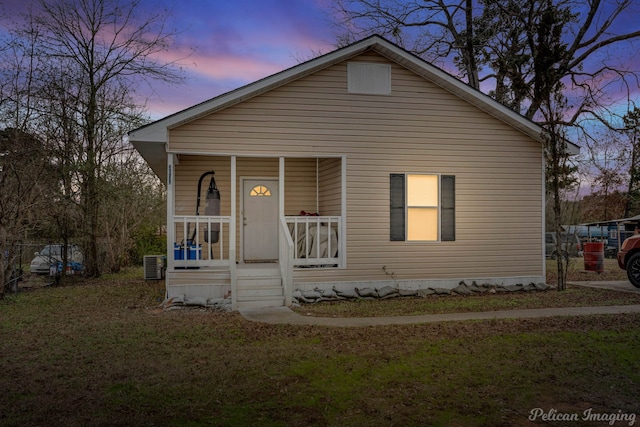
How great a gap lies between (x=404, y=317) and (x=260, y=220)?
522 cm

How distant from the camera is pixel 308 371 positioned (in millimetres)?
5586

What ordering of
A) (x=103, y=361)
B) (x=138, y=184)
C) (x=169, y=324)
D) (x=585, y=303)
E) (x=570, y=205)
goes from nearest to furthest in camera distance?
(x=103, y=361) < (x=169, y=324) < (x=585, y=303) < (x=138, y=184) < (x=570, y=205)

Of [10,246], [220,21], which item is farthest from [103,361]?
[220,21]

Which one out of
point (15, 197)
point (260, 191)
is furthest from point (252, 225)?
point (15, 197)

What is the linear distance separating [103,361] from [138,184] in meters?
14.5

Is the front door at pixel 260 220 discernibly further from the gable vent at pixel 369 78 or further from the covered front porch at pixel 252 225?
the gable vent at pixel 369 78

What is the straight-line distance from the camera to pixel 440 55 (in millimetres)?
21516

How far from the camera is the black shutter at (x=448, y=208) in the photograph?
38.9 feet

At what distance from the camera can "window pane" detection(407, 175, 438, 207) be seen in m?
11.8

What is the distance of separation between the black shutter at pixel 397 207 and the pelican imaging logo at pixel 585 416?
7.22 metres

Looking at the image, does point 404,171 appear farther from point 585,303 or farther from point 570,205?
point 570,205

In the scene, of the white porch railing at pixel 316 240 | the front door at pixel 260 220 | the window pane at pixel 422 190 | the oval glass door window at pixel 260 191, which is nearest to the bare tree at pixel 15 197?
the front door at pixel 260 220

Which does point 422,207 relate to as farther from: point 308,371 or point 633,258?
point 308,371

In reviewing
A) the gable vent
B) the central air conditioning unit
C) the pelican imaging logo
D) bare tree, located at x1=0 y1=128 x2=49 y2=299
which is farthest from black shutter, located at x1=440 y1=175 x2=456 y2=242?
bare tree, located at x1=0 y1=128 x2=49 y2=299
